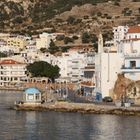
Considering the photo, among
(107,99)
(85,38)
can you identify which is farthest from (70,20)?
(107,99)

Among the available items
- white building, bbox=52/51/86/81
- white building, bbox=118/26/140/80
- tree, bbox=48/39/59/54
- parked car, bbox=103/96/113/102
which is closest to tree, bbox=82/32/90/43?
tree, bbox=48/39/59/54

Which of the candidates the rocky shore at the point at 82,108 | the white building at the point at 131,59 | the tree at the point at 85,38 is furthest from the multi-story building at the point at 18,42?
the rocky shore at the point at 82,108

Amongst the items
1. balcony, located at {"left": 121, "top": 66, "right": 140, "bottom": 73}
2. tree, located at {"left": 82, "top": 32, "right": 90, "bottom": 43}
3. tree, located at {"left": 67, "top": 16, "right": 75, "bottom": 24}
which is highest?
tree, located at {"left": 67, "top": 16, "right": 75, "bottom": 24}

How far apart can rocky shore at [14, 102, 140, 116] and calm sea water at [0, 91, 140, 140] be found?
142 cm

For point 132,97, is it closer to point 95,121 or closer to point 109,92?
point 109,92

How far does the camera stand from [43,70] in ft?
335

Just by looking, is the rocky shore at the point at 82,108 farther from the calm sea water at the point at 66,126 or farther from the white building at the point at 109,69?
the white building at the point at 109,69

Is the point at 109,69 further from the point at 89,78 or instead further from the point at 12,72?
the point at 12,72

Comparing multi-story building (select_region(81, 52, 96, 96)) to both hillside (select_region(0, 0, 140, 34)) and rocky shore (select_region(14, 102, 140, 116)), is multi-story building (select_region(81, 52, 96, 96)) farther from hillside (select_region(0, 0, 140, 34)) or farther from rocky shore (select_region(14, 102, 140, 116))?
hillside (select_region(0, 0, 140, 34))

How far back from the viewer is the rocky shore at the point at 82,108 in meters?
51.5

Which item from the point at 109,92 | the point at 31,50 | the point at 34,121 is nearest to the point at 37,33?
the point at 31,50

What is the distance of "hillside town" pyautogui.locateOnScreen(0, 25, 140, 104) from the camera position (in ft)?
188

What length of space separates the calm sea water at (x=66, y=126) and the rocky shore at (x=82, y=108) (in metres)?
1.42

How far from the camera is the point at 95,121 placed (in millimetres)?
47500
